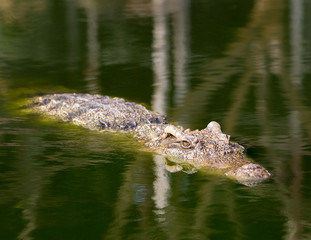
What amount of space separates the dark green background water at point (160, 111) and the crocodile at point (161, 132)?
0.17 meters

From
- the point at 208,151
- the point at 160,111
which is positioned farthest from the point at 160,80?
the point at 208,151

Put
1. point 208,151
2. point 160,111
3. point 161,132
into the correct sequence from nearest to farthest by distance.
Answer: point 208,151
point 161,132
point 160,111

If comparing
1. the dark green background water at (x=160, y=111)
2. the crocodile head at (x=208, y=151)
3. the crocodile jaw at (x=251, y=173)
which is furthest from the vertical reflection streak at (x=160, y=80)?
the crocodile jaw at (x=251, y=173)

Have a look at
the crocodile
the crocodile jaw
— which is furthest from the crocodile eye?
the crocodile jaw

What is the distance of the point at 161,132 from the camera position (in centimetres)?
740

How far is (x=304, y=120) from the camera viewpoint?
8.28 metres

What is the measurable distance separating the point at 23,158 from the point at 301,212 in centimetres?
328

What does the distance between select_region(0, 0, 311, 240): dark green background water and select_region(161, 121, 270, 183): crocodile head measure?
0.67ft

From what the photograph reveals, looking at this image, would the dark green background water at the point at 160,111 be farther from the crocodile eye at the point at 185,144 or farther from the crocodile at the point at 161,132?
the crocodile eye at the point at 185,144

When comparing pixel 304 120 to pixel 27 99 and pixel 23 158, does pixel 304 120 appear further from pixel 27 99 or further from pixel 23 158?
pixel 27 99

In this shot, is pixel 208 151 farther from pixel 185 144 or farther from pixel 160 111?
pixel 160 111

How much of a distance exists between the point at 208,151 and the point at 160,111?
7.95 ft

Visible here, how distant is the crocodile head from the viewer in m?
6.38

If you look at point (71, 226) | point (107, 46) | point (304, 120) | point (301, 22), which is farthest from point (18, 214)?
point (301, 22)
